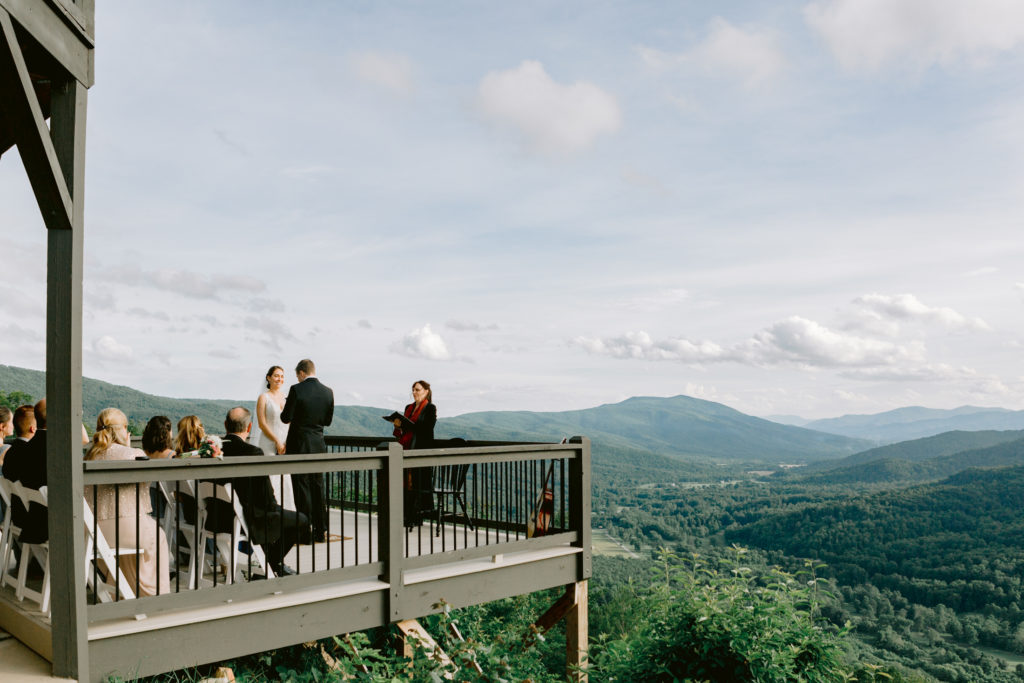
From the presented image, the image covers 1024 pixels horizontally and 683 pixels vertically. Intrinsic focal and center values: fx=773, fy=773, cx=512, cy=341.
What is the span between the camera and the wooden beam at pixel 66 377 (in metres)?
4.66

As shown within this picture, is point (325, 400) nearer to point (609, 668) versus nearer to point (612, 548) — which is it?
point (609, 668)

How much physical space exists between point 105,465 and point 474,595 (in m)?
3.85

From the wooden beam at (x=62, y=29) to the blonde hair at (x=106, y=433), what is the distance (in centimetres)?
238

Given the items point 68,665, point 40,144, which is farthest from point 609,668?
point 40,144

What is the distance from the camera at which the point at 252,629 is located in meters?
5.95

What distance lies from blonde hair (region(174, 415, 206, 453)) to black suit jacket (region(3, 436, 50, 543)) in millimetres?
1013

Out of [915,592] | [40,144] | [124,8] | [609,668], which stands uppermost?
[124,8]

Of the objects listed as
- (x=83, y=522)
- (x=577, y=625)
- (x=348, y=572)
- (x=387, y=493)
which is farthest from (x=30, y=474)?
(x=577, y=625)

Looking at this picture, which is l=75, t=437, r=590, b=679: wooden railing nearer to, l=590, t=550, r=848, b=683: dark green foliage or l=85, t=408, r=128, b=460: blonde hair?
l=85, t=408, r=128, b=460: blonde hair

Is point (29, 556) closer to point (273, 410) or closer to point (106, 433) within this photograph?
point (106, 433)

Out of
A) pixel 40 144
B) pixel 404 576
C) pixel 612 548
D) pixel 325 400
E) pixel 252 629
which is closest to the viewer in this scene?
pixel 40 144

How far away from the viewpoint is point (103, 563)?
5.95 meters

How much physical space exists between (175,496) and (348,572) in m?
1.62

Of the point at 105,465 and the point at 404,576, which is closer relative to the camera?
the point at 105,465
